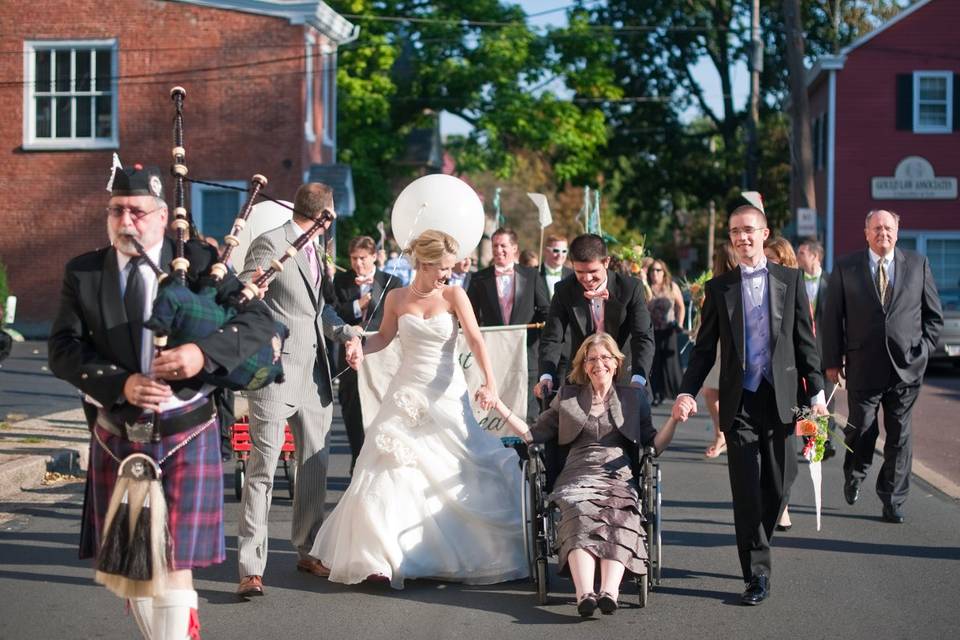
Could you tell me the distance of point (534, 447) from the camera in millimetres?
7383

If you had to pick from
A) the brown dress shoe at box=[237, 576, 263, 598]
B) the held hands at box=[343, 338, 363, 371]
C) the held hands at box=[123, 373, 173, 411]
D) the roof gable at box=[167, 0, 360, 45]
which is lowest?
the brown dress shoe at box=[237, 576, 263, 598]

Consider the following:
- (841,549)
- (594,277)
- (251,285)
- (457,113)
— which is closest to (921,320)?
(841,549)

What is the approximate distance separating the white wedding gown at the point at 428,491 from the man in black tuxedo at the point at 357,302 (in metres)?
2.73

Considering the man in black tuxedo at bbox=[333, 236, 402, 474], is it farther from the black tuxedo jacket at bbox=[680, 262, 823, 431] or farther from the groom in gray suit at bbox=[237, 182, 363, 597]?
the black tuxedo jacket at bbox=[680, 262, 823, 431]

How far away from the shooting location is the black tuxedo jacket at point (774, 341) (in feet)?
24.1

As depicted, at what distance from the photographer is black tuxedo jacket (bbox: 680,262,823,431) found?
7.36 metres

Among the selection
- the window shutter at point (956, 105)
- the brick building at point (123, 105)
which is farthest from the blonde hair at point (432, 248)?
the window shutter at point (956, 105)

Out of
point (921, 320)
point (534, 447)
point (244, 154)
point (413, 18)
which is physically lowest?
point (534, 447)

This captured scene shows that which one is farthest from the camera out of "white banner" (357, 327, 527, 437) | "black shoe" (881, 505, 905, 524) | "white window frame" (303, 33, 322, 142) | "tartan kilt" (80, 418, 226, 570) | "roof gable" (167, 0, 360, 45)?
"white window frame" (303, 33, 322, 142)

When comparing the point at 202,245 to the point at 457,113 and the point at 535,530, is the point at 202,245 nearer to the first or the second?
the point at 535,530

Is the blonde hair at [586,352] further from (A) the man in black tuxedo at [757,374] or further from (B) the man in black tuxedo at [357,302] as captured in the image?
(B) the man in black tuxedo at [357,302]

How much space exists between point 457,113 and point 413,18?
319 cm

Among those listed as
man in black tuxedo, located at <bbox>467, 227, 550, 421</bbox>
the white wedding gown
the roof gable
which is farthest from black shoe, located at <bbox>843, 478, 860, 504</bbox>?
the roof gable

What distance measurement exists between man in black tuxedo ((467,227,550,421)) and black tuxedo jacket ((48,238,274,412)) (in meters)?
6.11
